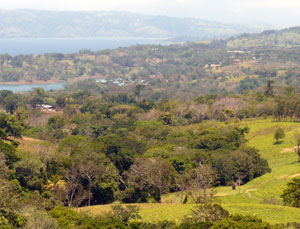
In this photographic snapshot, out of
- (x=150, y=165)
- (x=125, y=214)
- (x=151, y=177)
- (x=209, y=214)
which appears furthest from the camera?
(x=150, y=165)

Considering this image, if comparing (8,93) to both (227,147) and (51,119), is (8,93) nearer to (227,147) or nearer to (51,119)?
(51,119)

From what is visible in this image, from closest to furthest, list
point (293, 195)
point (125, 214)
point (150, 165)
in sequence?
1. point (125, 214)
2. point (293, 195)
3. point (150, 165)

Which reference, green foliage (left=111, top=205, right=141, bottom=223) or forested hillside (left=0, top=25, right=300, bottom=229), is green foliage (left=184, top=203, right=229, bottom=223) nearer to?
forested hillside (left=0, top=25, right=300, bottom=229)

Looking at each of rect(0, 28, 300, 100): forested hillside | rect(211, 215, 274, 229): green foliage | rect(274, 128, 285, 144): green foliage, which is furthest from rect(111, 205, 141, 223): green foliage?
rect(0, 28, 300, 100): forested hillside

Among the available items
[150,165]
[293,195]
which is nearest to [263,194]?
[293,195]

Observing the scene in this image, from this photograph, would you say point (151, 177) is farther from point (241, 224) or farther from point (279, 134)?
point (279, 134)

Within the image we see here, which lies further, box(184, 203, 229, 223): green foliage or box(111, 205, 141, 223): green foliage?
box(111, 205, 141, 223): green foliage

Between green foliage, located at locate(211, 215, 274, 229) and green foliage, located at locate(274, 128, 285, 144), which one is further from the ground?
green foliage, located at locate(211, 215, 274, 229)

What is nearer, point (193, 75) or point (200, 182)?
point (200, 182)

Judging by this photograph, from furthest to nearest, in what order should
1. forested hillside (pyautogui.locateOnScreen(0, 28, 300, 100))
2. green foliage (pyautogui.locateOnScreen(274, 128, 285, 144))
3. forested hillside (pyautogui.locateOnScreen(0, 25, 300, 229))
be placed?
forested hillside (pyautogui.locateOnScreen(0, 28, 300, 100)) < green foliage (pyautogui.locateOnScreen(274, 128, 285, 144)) < forested hillside (pyautogui.locateOnScreen(0, 25, 300, 229))
